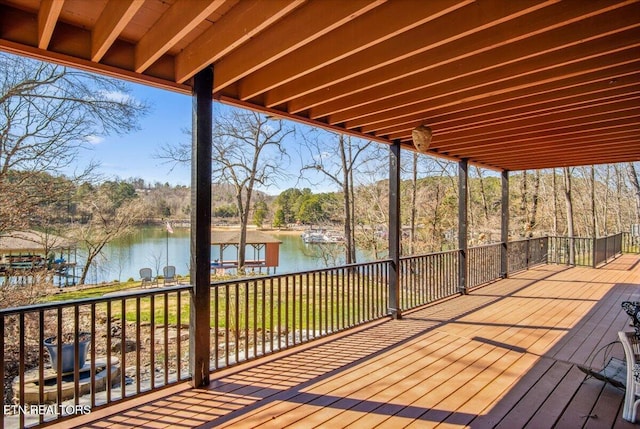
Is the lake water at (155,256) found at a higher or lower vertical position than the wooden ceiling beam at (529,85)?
lower

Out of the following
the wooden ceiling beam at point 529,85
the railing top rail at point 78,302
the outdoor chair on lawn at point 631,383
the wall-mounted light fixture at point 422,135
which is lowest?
the outdoor chair on lawn at point 631,383

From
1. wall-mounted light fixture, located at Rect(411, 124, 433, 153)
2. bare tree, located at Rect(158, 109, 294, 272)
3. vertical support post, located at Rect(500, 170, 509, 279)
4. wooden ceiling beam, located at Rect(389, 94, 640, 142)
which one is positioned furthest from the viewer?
bare tree, located at Rect(158, 109, 294, 272)

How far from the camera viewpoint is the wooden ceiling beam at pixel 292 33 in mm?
1881

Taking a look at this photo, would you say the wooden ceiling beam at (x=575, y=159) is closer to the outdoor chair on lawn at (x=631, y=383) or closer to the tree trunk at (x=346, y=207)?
the outdoor chair on lawn at (x=631, y=383)

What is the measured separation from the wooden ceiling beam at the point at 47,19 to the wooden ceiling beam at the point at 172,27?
20.5 inches

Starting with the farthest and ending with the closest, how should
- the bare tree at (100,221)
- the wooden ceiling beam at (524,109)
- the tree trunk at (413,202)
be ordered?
the tree trunk at (413,202) → the bare tree at (100,221) → the wooden ceiling beam at (524,109)

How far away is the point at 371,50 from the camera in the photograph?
2.51 m

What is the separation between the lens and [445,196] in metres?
15.5

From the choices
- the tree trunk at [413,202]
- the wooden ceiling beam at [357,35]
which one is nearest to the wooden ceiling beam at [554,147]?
the wooden ceiling beam at [357,35]

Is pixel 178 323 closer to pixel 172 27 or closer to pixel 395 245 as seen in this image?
pixel 172 27

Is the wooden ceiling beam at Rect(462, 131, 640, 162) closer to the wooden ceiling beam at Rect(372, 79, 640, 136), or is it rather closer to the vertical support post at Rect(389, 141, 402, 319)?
the wooden ceiling beam at Rect(372, 79, 640, 136)

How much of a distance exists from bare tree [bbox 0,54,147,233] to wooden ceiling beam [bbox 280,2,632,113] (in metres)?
5.93

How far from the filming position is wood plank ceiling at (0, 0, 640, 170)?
1.98 metres

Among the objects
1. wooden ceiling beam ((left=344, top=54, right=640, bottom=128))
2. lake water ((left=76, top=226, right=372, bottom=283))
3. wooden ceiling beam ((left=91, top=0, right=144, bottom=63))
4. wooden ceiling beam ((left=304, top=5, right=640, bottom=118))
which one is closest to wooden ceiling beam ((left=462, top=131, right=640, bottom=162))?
wooden ceiling beam ((left=344, top=54, right=640, bottom=128))
